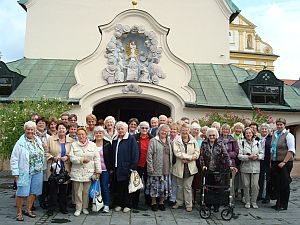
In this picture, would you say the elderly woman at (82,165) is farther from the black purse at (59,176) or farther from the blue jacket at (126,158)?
the blue jacket at (126,158)

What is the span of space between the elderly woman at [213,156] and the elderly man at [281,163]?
1.49m

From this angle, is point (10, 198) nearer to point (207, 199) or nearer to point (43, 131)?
point (43, 131)

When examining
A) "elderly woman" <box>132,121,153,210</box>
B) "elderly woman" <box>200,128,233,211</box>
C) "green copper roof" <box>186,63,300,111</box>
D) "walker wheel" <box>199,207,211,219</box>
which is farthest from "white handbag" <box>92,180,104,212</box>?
"green copper roof" <box>186,63,300,111</box>

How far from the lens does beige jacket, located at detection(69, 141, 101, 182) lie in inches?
277

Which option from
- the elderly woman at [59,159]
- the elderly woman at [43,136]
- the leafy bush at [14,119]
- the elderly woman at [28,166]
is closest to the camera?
the elderly woman at [28,166]

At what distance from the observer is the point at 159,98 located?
14.2 metres

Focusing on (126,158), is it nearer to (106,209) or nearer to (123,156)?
(123,156)

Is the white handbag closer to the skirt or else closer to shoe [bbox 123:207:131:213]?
shoe [bbox 123:207:131:213]

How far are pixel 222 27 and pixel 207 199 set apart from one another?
12796 millimetres

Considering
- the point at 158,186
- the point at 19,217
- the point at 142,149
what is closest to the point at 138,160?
the point at 142,149

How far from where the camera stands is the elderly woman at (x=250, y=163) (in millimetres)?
7984

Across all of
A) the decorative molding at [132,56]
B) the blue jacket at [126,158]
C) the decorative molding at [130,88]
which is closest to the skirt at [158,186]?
the blue jacket at [126,158]

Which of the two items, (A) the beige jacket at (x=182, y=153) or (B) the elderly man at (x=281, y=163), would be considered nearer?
(A) the beige jacket at (x=182, y=153)

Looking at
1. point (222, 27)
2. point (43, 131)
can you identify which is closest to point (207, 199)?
point (43, 131)
